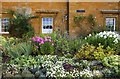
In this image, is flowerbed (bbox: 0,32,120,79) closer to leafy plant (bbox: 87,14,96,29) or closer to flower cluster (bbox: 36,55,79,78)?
flower cluster (bbox: 36,55,79,78)

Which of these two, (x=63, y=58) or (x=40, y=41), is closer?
(x=63, y=58)

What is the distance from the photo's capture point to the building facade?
20328mm

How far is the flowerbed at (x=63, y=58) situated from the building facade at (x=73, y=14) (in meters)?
9.32

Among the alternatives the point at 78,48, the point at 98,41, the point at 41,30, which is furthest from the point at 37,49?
the point at 41,30

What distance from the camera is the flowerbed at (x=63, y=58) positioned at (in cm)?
784

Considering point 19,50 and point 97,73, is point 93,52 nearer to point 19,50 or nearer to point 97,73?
point 97,73

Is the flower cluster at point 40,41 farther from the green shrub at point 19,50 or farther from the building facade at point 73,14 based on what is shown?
the building facade at point 73,14

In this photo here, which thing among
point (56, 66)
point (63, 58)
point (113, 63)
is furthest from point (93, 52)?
point (56, 66)

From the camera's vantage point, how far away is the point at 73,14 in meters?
20.4

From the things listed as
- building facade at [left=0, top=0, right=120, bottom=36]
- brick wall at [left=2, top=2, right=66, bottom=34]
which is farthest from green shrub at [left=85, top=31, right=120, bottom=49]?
brick wall at [left=2, top=2, right=66, bottom=34]

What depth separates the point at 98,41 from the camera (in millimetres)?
10172

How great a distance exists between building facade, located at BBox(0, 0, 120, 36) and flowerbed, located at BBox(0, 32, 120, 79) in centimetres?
932

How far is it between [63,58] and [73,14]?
11.5 meters

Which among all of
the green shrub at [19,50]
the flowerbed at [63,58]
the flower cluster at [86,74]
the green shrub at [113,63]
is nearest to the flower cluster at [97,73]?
the flowerbed at [63,58]
